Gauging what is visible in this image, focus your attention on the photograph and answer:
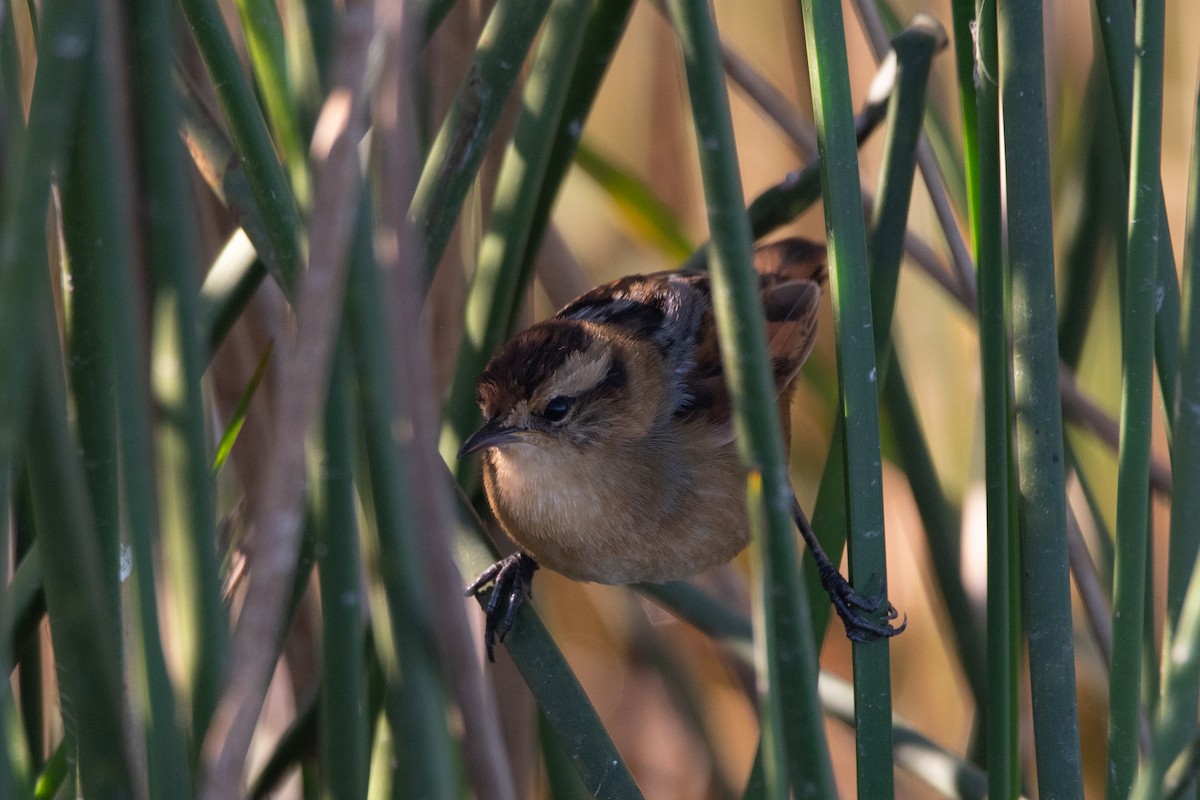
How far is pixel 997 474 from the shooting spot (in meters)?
0.92

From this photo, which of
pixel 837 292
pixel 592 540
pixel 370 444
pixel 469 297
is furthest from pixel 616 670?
pixel 370 444

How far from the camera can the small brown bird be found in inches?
54.1

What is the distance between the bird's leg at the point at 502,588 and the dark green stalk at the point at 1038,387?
1.62 ft

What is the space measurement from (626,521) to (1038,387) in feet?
2.03

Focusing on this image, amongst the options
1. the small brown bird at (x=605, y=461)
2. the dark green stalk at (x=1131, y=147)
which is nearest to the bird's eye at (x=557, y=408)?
the small brown bird at (x=605, y=461)

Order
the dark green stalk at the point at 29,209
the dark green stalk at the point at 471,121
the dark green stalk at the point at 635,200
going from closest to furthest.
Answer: the dark green stalk at the point at 29,209
the dark green stalk at the point at 471,121
the dark green stalk at the point at 635,200

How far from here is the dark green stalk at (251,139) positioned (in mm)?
792

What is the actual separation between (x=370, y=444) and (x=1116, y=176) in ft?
3.69

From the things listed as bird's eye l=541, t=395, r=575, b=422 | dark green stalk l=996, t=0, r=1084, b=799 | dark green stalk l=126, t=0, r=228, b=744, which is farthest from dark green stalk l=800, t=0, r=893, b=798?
bird's eye l=541, t=395, r=575, b=422

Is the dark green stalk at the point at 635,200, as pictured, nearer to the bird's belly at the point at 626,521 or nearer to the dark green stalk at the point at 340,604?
the bird's belly at the point at 626,521

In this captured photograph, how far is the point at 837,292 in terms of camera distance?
863mm

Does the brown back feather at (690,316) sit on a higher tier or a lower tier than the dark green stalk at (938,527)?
higher

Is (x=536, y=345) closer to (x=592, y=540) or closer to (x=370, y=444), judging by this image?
(x=592, y=540)

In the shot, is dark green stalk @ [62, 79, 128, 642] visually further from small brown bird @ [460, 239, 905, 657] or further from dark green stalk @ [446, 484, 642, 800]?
small brown bird @ [460, 239, 905, 657]
